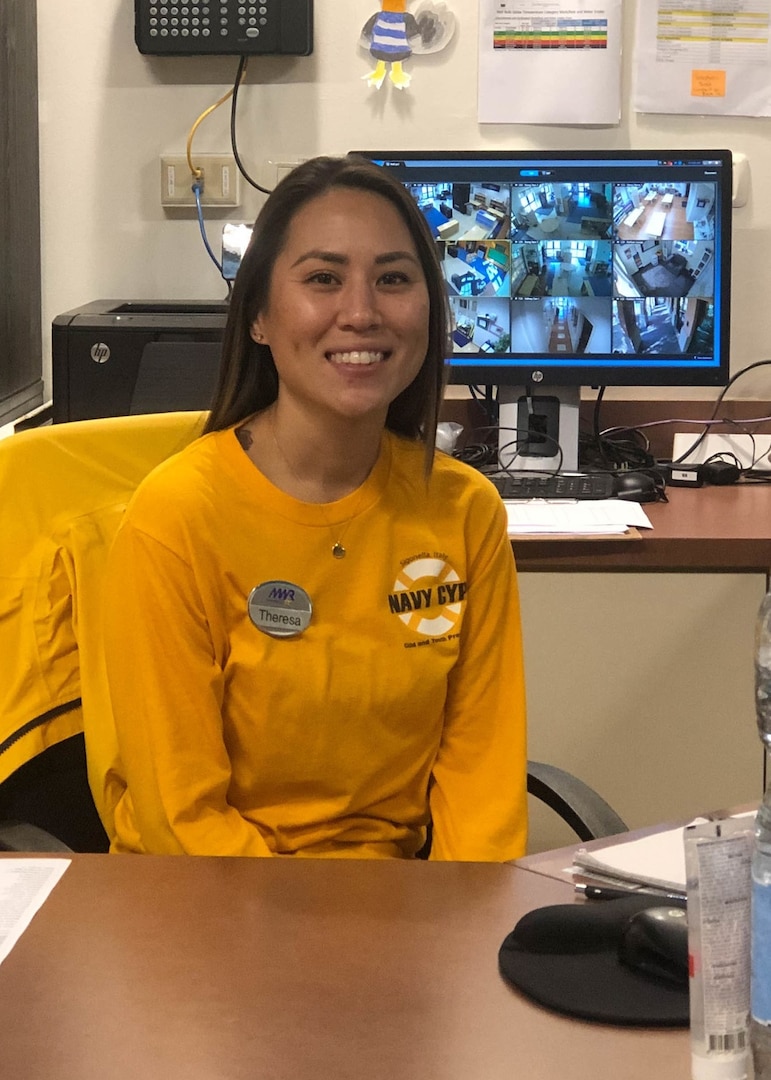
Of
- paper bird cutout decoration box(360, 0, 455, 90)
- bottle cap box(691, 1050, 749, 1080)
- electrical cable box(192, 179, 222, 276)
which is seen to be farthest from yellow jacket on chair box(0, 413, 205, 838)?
paper bird cutout decoration box(360, 0, 455, 90)

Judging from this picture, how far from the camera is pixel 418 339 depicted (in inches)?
53.3

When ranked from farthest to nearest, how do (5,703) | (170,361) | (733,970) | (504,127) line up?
1. (504,127)
2. (170,361)
3. (5,703)
4. (733,970)

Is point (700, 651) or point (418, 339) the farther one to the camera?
point (700, 651)

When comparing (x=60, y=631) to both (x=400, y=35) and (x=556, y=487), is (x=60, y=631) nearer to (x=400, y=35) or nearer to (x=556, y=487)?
(x=556, y=487)

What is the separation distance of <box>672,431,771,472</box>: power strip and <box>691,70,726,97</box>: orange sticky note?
622 mm

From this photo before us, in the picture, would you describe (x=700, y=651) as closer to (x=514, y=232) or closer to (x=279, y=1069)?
(x=514, y=232)

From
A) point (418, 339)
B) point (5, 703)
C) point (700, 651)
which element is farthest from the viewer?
point (700, 651)

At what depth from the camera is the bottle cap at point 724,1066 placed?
2.18 feet

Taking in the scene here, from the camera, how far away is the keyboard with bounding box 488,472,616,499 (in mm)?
2129

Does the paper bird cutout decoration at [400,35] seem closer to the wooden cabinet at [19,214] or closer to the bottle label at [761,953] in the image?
the wooden cabinet at [19,214]

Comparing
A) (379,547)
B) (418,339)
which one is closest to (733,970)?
(379,547)

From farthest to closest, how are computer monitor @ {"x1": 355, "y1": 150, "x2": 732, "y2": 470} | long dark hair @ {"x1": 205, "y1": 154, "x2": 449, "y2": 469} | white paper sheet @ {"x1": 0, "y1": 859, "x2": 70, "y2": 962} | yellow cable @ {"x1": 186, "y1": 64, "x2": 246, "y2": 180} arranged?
1. yellow cable @ {"x1": 186, "y1": 64, "x2": 246, "y2": 180}
2. computer monitor @ {"x1": 355, "y1": 150, "x2": 732, "y2": 470}
3. long dark hair @ {"x1": 205, "y1": 154, "x2": 449, "y2": 469}
4. white paper sheet @ {"x1": 0, "y1": 859, "x2": 70, "y2": 962}

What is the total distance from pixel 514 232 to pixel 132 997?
1.70 m

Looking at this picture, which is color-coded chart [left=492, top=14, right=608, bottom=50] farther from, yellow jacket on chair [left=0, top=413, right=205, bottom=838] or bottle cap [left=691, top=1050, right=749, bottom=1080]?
bottle cap [left=691, top=1050, right=749, bottom=1080]
